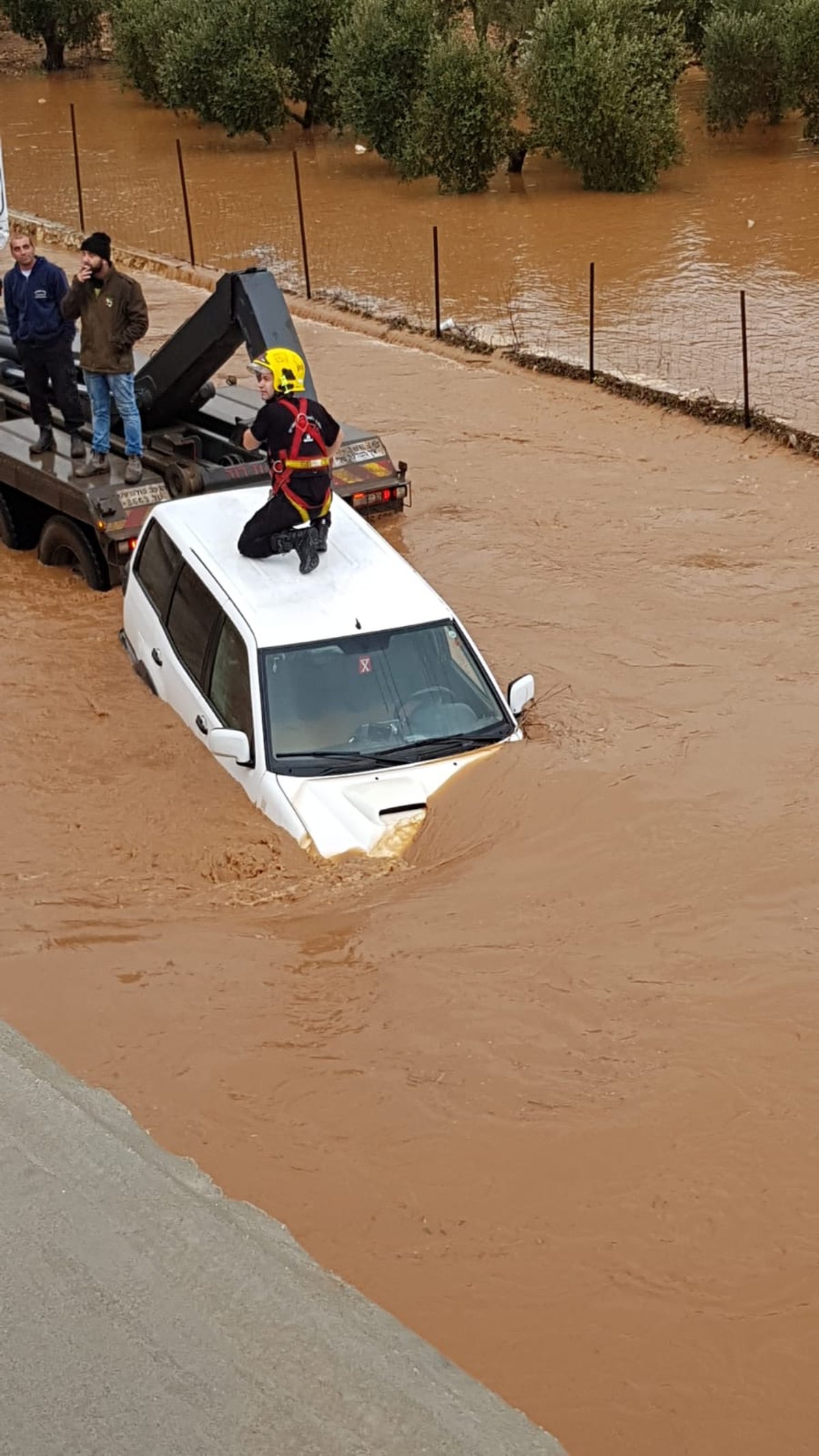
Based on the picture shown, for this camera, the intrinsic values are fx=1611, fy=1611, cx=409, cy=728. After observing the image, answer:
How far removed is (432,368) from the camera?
16969mm

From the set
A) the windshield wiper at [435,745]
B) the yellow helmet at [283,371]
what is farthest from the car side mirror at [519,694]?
the yellow helmet at [283,371]

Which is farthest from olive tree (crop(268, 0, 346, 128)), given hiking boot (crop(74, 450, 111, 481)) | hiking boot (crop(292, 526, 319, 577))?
hiking boot (crop(292, 526, 319, 577))

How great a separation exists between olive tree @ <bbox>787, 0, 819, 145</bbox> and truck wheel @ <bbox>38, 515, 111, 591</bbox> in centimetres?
2188

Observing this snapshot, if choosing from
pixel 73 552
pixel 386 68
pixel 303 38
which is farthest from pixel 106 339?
pixel 303 38

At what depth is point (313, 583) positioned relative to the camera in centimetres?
790

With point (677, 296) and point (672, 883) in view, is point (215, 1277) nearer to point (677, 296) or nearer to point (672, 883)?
point (672, 883)

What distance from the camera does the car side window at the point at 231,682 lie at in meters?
7.44

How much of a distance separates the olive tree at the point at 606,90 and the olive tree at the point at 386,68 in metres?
2.53

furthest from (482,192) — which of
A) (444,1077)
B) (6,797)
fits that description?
(444,1077)

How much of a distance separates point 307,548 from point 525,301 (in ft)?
43.6

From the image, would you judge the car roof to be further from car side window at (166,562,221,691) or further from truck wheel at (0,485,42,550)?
truck wheel at (0,485,42,550)

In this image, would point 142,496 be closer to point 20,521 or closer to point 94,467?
point 94,467

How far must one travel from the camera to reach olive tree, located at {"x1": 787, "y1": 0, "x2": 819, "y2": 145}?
2814 cm

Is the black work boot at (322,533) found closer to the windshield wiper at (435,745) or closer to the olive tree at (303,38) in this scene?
the windshield wiper at (435,745)
